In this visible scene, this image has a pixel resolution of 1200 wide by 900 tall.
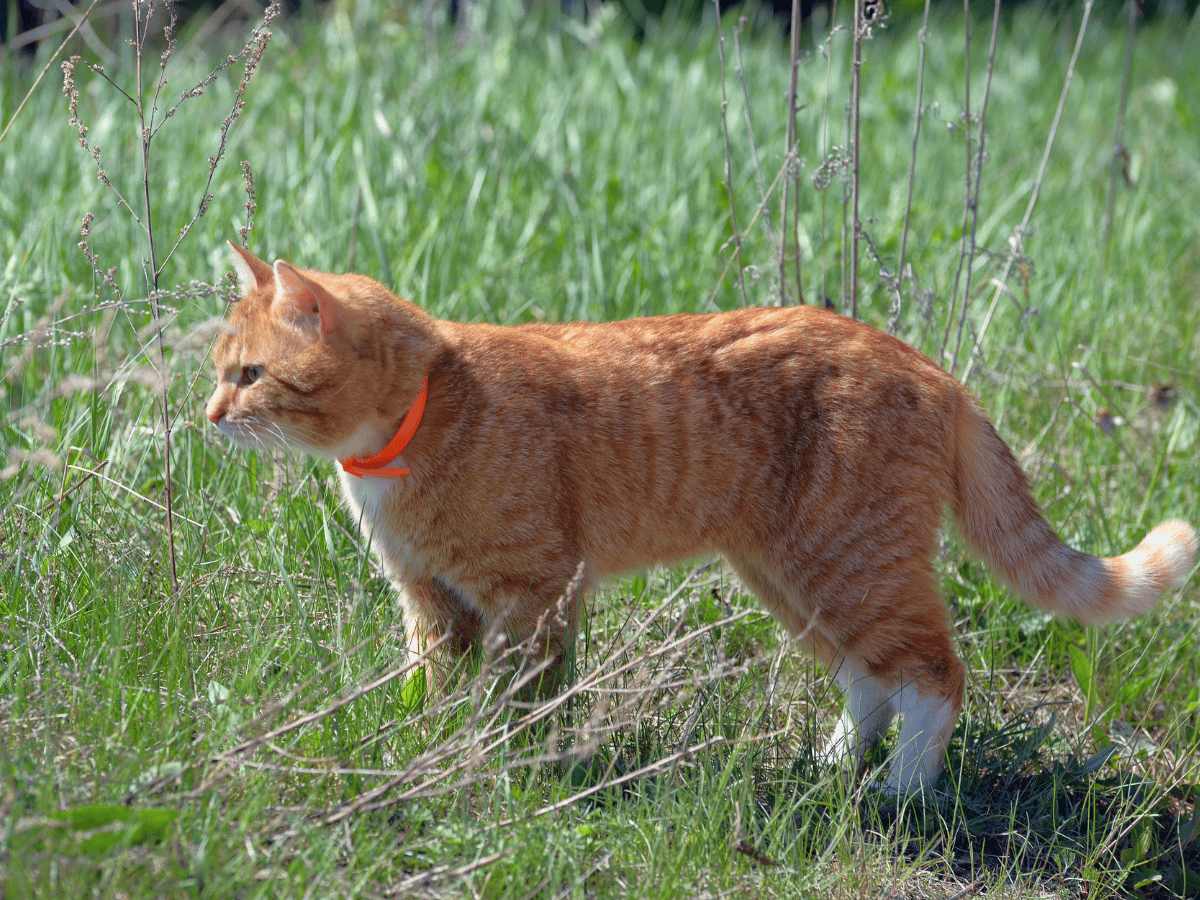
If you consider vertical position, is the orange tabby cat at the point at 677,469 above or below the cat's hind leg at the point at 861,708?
above

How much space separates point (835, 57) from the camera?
6.24m

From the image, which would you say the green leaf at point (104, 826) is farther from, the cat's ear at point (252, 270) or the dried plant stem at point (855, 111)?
the dried plant stem at point (855, 111)

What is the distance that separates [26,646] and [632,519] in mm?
1220

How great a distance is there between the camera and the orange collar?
2176 mm

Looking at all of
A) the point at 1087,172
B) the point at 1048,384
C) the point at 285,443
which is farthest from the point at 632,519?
the point at 1087,172

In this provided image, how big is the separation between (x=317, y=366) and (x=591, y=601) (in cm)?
89

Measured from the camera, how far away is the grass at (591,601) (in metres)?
1.75

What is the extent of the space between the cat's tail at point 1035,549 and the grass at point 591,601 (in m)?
0.28

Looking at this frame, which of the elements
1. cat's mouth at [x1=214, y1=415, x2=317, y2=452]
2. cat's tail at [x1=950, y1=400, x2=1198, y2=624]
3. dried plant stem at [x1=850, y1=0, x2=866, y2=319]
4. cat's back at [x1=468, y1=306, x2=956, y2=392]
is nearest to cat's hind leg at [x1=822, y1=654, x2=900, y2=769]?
cat's tail at [x1=950, y1=400, x2=1198, y2=624]

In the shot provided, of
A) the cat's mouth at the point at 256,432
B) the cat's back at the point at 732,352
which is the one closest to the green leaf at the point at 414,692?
the cat's mouth at the point at 256,432

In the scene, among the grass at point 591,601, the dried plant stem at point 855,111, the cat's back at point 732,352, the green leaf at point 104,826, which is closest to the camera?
the green leaf at point 104,826

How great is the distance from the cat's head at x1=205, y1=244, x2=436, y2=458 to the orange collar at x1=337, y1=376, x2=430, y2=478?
2 centimetres

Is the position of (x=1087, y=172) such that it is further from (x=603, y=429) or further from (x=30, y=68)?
(x=30, y=68)

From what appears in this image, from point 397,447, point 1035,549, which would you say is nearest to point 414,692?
point 397,447
